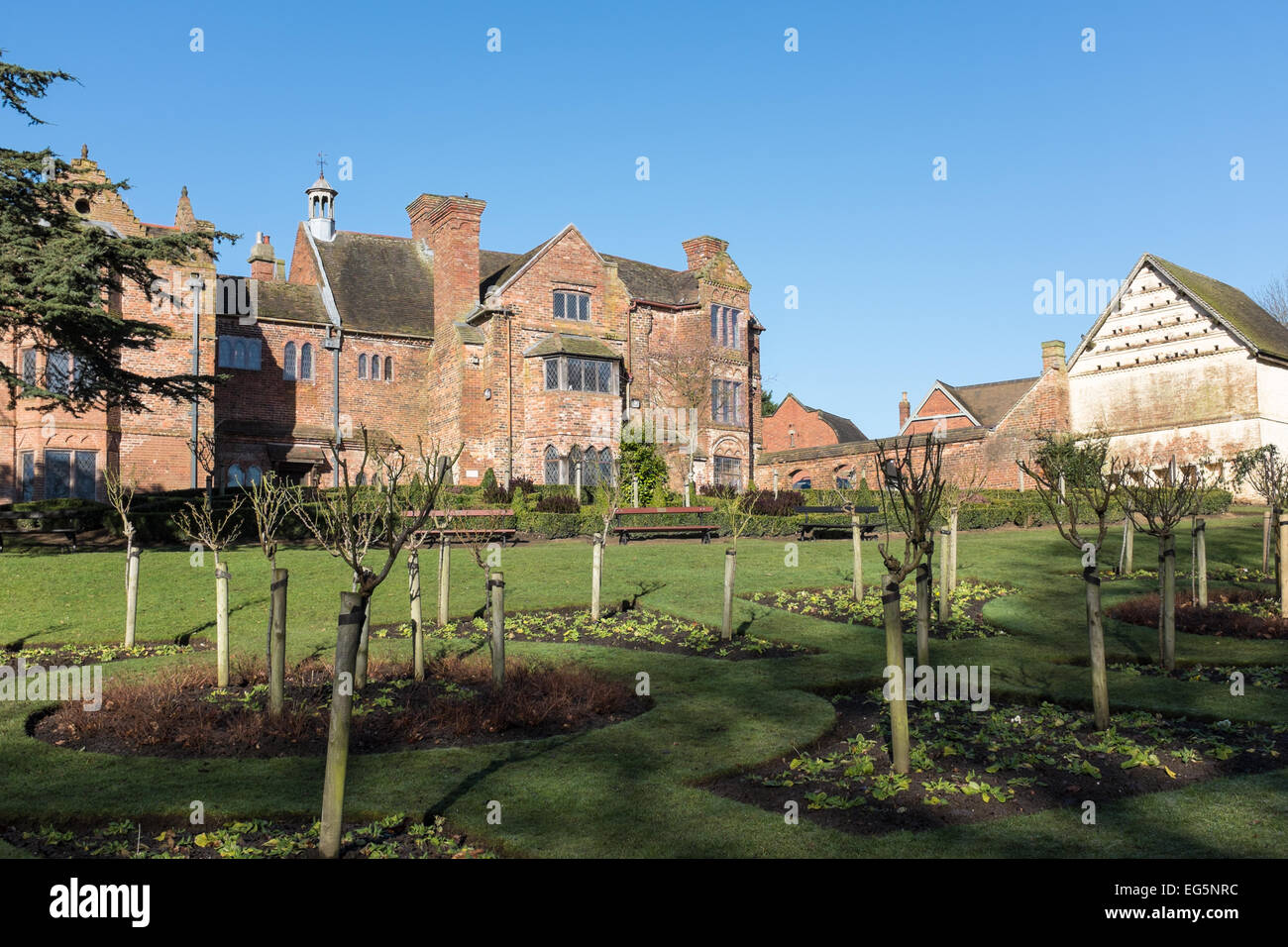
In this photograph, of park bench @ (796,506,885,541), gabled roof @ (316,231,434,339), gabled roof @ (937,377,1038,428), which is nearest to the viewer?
park bench @ (796,506,885,541)

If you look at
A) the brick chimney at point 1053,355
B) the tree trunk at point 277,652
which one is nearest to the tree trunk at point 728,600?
the tree trunk at point 277,652

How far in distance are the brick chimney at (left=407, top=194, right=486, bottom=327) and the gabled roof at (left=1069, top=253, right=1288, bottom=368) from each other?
101 feet

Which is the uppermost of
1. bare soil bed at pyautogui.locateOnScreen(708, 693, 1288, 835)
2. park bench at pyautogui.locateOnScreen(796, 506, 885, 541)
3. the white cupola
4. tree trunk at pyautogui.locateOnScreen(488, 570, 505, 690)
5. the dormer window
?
the white cupola

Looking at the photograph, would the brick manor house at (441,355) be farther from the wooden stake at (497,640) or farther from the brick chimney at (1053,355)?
the wooden stake at (497,640)

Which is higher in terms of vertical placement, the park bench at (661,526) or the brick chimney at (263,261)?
the brick chimney at (263,261)

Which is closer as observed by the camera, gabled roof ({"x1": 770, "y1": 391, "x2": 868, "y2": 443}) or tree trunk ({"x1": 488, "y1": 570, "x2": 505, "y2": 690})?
tree trunk ({"x1": 488, "y1": 570, "x2": 505, "y2": 690})

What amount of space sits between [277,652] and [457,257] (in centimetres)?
3540

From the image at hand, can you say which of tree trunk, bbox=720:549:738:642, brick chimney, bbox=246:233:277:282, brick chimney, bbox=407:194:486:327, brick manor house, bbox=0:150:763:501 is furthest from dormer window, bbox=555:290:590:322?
tree trunk, bbox=720:549:738:642

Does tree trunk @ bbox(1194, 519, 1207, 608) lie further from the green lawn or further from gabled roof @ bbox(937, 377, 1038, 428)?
gabled roof @ bbox(937, 377, 1038, 428)

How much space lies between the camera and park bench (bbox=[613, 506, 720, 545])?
91.7ft

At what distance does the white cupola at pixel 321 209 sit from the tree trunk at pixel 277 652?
152 feet

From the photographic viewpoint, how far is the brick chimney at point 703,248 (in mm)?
48188

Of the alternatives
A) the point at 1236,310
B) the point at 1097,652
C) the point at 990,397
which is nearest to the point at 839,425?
the point at 990,397

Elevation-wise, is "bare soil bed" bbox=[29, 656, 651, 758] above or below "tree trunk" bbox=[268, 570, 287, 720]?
below
